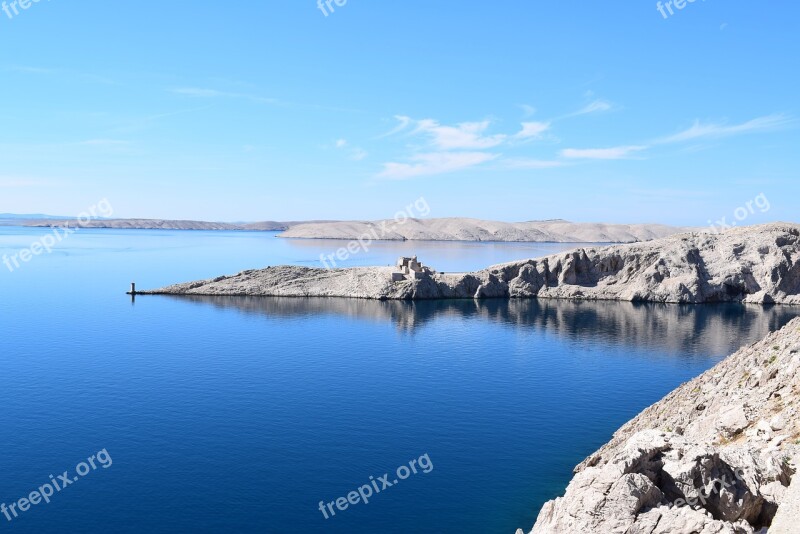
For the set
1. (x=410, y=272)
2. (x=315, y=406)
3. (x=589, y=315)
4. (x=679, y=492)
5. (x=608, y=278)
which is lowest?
(x=315, y=406)

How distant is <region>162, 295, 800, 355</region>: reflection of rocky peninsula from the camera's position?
92.1 metres

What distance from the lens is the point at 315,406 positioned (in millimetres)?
56250

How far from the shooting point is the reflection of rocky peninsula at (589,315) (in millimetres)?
92125

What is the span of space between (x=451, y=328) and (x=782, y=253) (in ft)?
242

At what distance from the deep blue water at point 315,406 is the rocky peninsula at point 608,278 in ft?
59.2

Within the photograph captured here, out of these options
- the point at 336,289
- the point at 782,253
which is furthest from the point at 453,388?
the point at 782,253

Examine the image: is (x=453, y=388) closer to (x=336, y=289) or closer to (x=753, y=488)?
(x=753, y=488)

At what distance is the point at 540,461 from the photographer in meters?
44.4

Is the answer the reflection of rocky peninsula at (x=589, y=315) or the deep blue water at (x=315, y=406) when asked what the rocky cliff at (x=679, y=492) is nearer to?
the deep blue water at (x=315, y=406)

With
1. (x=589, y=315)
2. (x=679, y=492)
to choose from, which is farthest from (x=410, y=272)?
(x=679, y=492)

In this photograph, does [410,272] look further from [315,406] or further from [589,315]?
[315,406]

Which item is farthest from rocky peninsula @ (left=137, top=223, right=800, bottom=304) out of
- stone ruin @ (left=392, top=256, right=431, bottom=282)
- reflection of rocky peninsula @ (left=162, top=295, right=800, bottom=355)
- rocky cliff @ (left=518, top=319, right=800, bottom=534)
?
rocky cliff @ (left=518, top=319, right=800, bottom=534)

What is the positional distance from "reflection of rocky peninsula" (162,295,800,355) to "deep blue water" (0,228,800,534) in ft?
2.69

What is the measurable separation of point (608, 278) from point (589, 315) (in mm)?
27164
